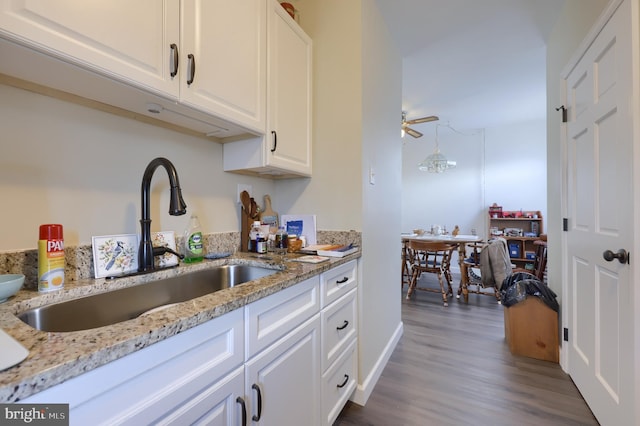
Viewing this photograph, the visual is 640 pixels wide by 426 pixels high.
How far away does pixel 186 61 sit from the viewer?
997 mm

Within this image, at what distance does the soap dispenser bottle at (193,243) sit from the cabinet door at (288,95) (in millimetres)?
471

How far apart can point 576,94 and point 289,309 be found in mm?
2266

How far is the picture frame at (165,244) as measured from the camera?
116cm

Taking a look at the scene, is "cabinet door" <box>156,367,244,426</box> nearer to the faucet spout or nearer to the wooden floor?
the faucet spout

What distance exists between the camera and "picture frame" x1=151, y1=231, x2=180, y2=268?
1.16 meters

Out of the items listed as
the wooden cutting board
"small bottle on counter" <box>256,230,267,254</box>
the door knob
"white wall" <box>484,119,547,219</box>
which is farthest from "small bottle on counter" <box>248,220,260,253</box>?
"white wall" <box>484,119,547,219</box>

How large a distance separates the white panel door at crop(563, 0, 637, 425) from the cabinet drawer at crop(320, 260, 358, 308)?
122cm

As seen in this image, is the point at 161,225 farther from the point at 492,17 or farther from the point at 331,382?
the point at 492,17

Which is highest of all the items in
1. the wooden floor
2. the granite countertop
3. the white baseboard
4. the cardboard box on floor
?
the granite countertop

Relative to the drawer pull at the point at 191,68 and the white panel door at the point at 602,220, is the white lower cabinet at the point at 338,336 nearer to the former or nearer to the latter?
the drawer pull at the point at 191,68

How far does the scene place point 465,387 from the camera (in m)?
1.78

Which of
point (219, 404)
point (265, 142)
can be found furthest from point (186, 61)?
point (219, 404)

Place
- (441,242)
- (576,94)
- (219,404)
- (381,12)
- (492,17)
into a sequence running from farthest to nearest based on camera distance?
(441,242)
(492,17)
(381,12)
(576,94)
(219,404)

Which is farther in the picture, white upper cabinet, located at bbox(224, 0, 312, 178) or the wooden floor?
the wooden floor
